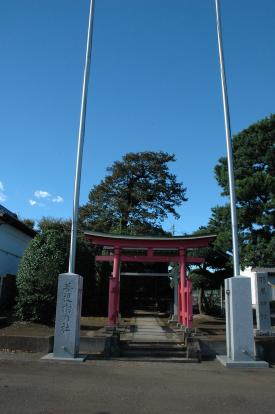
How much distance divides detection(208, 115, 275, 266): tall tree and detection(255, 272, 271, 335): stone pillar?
6324mm

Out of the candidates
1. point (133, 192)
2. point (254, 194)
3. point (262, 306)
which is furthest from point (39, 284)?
point (133, 192)

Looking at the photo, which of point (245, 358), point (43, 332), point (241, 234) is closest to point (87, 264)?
point (43, 332)

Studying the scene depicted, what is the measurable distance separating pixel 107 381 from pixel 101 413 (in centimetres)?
228

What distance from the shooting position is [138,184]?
39.1 meters

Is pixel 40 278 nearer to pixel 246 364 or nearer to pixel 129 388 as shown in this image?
pixel 246 364

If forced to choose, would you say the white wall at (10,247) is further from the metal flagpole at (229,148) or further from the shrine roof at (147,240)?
the metal flagpole at (229,148)

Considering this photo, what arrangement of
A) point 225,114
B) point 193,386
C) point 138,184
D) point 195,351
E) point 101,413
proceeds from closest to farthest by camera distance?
point 101,413 < point 193,386 < point 195,351 < point 225,114 < point 138,184

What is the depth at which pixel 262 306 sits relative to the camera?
1560 centimetres

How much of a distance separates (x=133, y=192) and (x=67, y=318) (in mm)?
27870

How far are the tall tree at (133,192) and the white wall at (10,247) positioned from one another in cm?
1562

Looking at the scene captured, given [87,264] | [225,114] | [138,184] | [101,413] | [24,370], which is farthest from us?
[138,184]

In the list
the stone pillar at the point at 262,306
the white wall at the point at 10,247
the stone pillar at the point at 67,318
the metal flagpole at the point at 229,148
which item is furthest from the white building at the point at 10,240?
the stone pillar at the point at 262,306

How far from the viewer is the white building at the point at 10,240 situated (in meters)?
20.0

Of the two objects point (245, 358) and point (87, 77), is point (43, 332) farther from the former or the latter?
point (87, 77)
